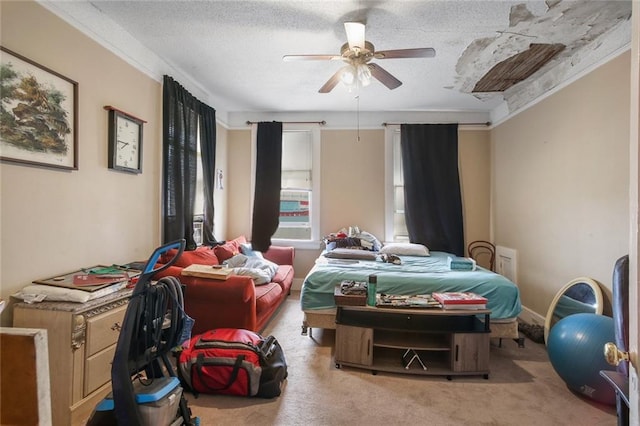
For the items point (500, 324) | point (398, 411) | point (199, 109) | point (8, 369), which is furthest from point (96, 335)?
point (500, 324)

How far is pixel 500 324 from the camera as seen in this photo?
2.47m

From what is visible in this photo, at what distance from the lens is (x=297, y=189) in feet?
15.3

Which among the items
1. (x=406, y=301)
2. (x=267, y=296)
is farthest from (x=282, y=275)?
(x=406, y=301)

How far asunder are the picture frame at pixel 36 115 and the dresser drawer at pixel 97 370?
1.22 meters

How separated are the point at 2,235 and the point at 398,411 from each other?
8.44ft

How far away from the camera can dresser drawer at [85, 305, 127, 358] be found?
1.69m

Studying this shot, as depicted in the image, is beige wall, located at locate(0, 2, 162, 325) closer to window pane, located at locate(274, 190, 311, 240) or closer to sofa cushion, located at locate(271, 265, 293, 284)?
sofa cushion, located at locate(271, 265, 293, 284)

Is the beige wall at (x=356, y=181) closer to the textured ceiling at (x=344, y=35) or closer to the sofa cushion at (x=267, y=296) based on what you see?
the textured ceiling at (x=344, y=35)

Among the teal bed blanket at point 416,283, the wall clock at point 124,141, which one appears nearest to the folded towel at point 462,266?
the teal bed blanket at point 416,283

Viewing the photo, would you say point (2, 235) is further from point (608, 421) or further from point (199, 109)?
point (608, 421)

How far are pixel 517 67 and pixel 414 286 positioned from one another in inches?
98.8

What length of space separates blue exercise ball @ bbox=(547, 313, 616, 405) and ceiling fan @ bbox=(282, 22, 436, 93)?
2216mm

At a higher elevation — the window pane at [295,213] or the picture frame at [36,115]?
the picture frame at [36,115]

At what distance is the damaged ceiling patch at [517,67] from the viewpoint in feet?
8.77
